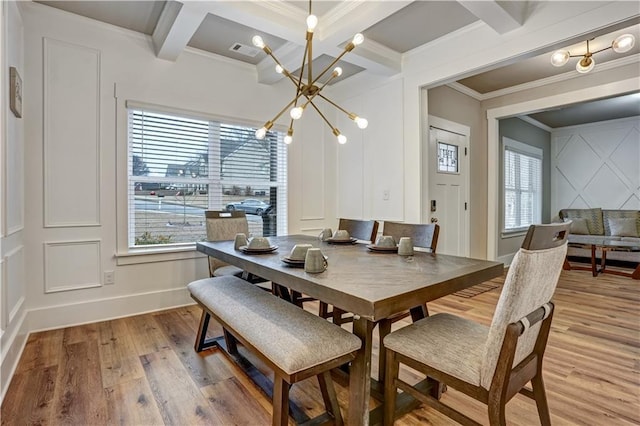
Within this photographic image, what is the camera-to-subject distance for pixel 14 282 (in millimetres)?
2232

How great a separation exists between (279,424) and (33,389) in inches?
60.8

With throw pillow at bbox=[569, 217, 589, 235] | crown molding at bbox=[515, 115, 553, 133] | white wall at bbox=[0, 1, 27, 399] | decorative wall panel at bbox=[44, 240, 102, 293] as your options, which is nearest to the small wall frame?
white wall at bbox=[0, 1, 27, 399]

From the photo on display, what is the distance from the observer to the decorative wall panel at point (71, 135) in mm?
2693

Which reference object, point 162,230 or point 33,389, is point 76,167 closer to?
point 162,230

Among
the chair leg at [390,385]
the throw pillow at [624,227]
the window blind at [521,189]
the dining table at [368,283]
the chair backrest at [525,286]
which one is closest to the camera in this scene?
the chair backrest at [525,286]

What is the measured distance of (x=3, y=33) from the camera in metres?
1.94

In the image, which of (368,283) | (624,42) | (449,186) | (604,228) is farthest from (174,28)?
(604,228)

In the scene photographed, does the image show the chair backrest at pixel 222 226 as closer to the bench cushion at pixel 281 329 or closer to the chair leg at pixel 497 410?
the bench cushion at pixel 281 329

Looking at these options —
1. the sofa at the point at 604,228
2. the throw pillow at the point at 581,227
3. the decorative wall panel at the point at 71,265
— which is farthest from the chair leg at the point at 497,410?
the throw pillow at the point at 581,227

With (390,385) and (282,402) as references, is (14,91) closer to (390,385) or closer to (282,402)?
(282,402)

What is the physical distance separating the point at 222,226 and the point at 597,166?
24.3 ft

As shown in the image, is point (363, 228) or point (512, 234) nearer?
point (363, 228)

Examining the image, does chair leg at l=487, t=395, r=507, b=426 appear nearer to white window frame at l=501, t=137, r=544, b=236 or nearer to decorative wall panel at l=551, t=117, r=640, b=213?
white window frame at l=501, t=137, r=544, b=236

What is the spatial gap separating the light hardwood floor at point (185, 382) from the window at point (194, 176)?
39.0 inches
